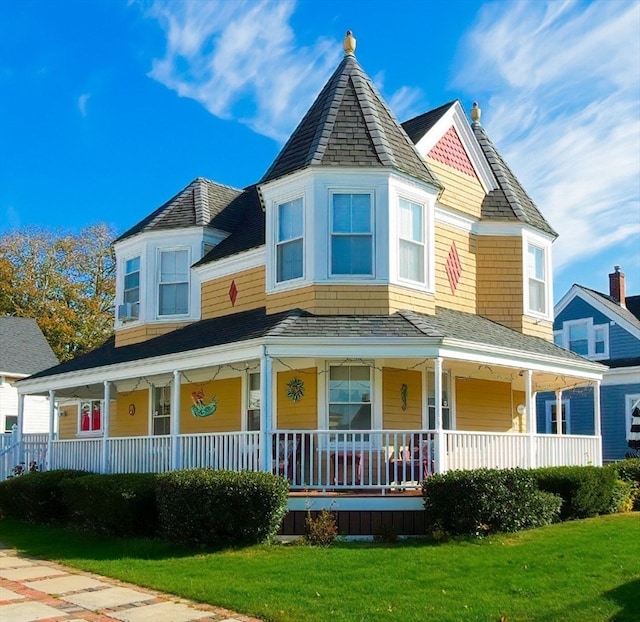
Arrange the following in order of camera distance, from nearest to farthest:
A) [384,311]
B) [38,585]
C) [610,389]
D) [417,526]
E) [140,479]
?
[38,585], [417,526], [140,479], [384,311], [610,389]

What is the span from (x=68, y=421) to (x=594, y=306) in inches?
815

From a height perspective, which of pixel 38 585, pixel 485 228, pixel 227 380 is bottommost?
pixel 38 585

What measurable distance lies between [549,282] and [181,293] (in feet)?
29.0

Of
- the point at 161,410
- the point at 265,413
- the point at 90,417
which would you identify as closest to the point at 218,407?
the point at 161,410

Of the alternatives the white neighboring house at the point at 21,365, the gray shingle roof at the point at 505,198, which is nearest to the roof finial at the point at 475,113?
the gray shingle roof at the point at 505,198

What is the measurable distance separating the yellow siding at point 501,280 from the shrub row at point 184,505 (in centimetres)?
790

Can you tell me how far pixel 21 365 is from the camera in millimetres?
37156

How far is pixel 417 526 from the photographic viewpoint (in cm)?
1373

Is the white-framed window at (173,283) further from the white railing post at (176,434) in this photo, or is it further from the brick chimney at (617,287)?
the brick chimney at (617,287)

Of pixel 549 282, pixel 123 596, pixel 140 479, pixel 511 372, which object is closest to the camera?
pixel 123 596

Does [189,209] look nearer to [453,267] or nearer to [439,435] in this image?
[453,267]

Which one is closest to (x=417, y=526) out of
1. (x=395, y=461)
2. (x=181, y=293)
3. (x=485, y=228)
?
(x=395, y=461)

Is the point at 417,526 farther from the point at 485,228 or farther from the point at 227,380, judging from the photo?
the point at 485,228

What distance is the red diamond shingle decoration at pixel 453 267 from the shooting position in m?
18.3
